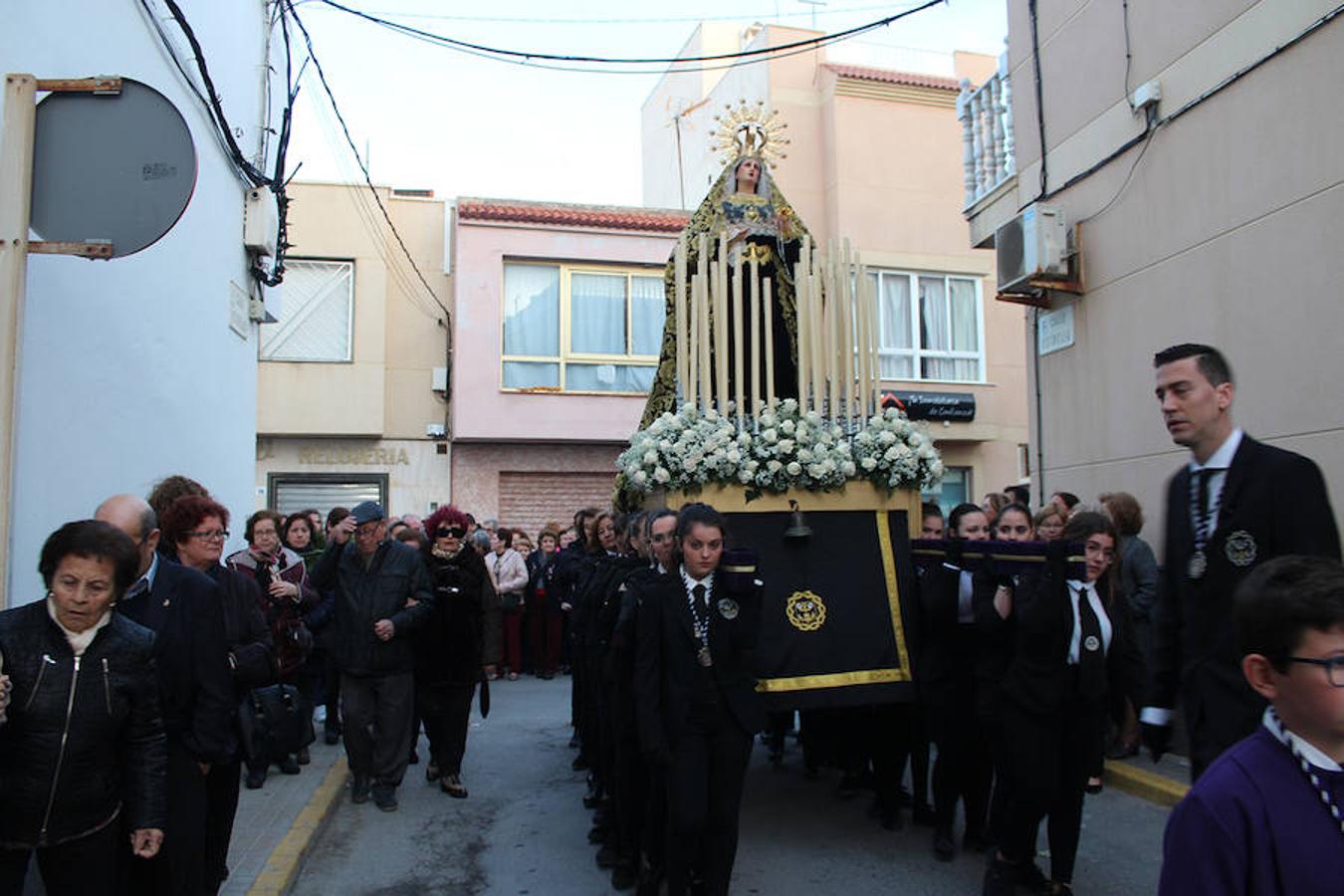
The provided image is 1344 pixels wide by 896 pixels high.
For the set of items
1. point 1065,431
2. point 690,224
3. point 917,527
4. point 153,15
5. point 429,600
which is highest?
point 153,15

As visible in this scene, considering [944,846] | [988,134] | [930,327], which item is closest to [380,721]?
[944,846]

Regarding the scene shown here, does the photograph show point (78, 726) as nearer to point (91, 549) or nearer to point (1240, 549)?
point (91, 549)

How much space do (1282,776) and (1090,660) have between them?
2.92 meters

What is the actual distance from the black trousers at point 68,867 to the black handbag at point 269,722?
92 centimetres

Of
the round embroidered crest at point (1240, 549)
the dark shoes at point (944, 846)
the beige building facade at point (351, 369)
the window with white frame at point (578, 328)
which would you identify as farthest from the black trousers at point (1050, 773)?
the beige building facade at point (351, 369)

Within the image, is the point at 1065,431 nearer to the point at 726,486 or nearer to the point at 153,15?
the point at 726,486

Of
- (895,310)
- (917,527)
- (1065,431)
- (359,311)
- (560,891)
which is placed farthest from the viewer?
(895,310)

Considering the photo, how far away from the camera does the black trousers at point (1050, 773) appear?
450cm

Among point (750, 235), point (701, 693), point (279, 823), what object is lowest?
point (279, 823)

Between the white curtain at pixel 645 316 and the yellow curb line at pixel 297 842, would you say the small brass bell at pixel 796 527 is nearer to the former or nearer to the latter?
the yellow curb line at pixel 297 842

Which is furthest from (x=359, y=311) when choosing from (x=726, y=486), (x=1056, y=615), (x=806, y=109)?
(x=1056, y=615)

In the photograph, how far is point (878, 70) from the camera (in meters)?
19.3

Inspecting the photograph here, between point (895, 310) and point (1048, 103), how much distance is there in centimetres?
987

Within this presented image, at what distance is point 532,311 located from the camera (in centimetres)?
1788
